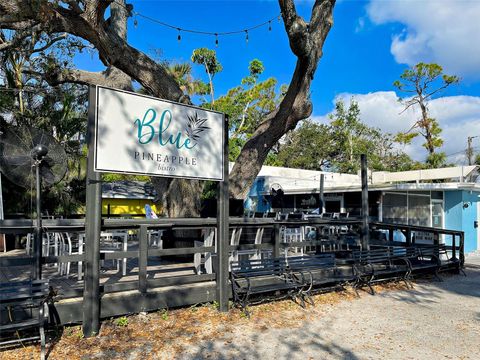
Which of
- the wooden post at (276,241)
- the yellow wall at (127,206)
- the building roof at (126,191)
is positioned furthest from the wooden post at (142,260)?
the yellow wall at (127,206)

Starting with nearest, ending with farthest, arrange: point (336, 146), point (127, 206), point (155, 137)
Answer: point (155, 137) < point (127, 206) < point (336, 146)

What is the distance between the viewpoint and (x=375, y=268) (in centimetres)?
791

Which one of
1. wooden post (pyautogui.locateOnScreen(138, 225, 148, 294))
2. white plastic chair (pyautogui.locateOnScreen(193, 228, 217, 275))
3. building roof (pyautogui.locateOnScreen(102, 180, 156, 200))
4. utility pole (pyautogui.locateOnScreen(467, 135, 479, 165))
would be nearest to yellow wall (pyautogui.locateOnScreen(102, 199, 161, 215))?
building roof (pyautogui.locateOnScreen(102, 180, 156, 200))

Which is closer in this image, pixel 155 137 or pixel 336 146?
pixel 155 137

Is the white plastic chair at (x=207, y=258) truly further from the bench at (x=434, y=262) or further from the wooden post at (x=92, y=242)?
the bench at (x=434, y=262)

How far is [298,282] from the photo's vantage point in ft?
20.5

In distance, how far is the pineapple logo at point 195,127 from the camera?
5.45 metres

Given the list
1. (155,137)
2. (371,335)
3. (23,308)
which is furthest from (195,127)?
(371,335)

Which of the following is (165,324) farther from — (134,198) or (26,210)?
(134,198)

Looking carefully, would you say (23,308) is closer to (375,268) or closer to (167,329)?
(167,329)

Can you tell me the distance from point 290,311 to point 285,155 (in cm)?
3216

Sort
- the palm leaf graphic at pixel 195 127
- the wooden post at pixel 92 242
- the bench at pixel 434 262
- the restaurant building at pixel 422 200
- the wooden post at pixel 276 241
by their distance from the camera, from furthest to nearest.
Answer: the restaurant building at pixel 422 200 → the bench at pixel 434 262 → the wooden post at pixel 276 241 → the palm leaf graphic at pixel 195 127 → the wooden post at pixel 92 242

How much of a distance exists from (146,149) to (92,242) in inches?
51.0

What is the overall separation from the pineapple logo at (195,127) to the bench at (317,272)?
259 centimetres
